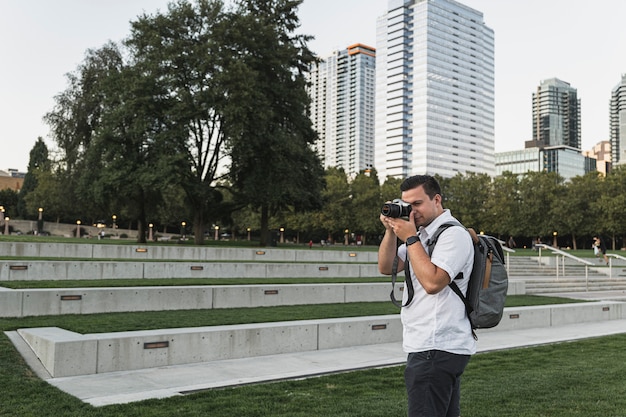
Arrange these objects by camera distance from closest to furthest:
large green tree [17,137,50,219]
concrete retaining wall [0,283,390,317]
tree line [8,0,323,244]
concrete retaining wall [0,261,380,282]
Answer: concrete retaining wall [0,283,390,317], concrete retaining wall [0,261,380,282], tree line [8,0,323,244], large green tree [17,137,50,219]

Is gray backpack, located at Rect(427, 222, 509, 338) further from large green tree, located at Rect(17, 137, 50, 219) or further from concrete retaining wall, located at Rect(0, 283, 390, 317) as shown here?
large green tree, located at Rect(17, 137, 50, 219)

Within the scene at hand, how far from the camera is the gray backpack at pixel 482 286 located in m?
3.15

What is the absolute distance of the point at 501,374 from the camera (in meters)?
7.72

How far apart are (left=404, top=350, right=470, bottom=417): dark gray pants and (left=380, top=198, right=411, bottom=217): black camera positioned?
789 millimetres

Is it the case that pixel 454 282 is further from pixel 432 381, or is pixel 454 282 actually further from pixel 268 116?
pixel 268 116

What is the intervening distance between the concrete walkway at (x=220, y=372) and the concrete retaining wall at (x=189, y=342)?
148 millimetres

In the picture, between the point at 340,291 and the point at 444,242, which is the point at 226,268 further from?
the point at 444,242

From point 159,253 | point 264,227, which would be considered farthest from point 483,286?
point 264,227

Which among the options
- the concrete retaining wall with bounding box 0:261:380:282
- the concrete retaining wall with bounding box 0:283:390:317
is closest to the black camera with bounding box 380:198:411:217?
the concrete retaining wall with bounding box 0:283:390:317

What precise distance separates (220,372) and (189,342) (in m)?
0.83

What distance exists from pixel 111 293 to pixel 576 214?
221 ft

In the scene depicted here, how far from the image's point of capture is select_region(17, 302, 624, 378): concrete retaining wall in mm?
7234

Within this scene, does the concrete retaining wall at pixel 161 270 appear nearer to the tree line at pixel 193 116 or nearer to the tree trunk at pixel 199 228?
the tree line at pixel 193 116

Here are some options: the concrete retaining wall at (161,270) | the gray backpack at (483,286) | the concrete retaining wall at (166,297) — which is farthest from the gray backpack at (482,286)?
the concrete retaining wall at (161,270)
